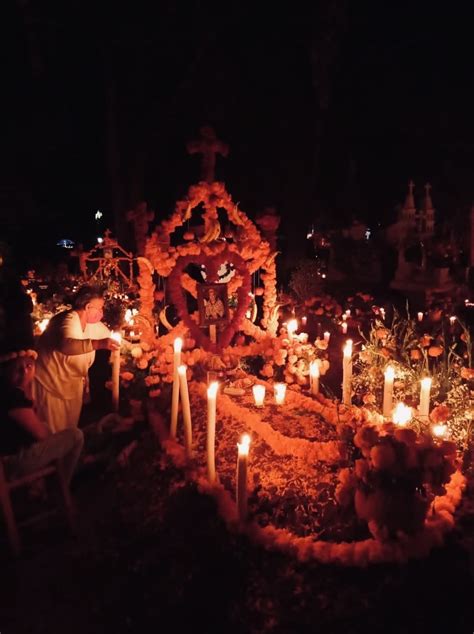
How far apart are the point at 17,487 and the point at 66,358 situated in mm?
1321

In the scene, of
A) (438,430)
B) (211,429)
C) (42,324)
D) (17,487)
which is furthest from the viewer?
(42,324)

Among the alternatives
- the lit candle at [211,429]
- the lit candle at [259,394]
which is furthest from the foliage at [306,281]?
the lit candle at [211,429]

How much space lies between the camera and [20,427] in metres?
3.61

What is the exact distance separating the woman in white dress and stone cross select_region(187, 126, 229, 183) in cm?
216

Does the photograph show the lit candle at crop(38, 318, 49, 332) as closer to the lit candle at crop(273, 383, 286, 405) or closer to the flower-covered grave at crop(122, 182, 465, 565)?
the flower-covered grave at crop(122, 182, 465, 565)

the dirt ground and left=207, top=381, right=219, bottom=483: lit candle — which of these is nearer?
the dirt ground

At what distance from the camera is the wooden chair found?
11.4 ft

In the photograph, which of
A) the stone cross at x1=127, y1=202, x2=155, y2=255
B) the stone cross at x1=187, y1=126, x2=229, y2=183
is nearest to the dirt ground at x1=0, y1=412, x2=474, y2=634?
the stone cross at x1=127, y1=202, x2=155, y2=255

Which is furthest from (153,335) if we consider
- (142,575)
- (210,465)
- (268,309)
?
(142,575)

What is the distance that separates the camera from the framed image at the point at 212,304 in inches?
250

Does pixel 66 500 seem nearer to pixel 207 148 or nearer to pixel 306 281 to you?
pixel 207 148

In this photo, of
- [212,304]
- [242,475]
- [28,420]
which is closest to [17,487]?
[28,420]

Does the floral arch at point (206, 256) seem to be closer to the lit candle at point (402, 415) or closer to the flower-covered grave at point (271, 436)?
the flower-covered grave at point (271, 436)

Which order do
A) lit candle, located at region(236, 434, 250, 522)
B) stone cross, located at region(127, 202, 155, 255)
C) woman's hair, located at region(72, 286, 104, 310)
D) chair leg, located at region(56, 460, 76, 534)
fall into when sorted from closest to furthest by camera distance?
1. lit candle, located at region(236, 434, 250, 522)
2. chair leg, located at region(56, 460, 76, 534)
3. woman's hair, located at region(72, 286, 104, 310)
4. stone cross, located at region(127, 202, 155, 255)
